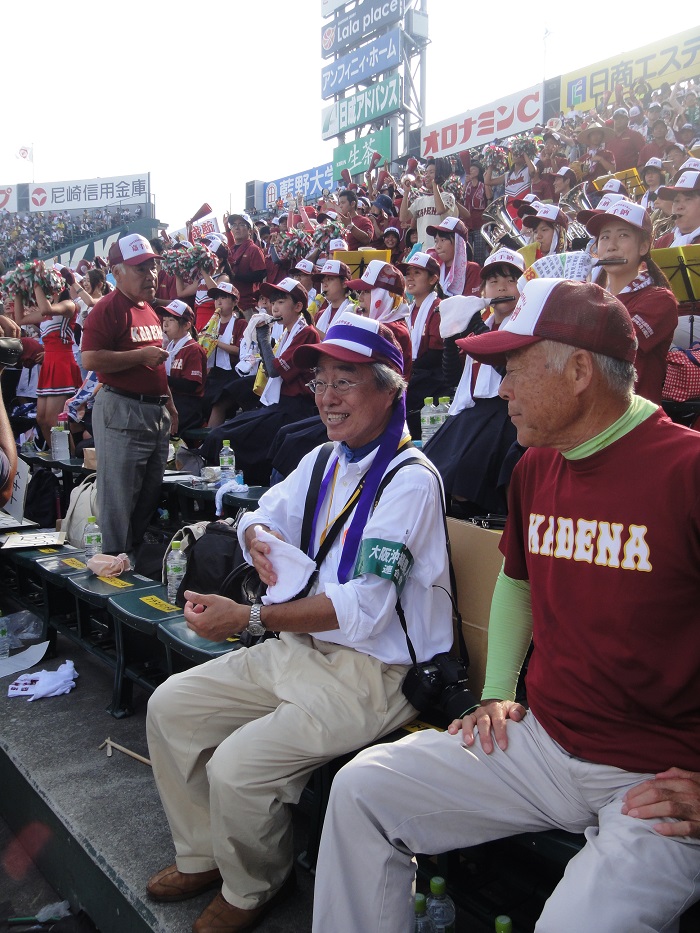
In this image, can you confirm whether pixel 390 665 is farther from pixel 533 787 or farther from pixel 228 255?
pixel 228 255

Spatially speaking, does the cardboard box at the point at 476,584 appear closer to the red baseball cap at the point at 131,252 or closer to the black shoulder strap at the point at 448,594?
the black shoulder strap at the point at 448,594

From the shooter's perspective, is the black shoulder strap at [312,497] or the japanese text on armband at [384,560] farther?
the black shoulder strap at [312,497]

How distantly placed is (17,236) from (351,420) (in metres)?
34.1

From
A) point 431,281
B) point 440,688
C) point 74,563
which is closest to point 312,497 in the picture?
point 440,688

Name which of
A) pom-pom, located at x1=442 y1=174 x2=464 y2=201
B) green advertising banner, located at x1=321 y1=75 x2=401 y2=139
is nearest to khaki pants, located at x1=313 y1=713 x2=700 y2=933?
pom-pom, located at x1=442 y1=174 x2=464 y2=201

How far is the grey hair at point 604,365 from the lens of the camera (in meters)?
1.72

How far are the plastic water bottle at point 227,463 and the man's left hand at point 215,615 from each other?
3624 mm

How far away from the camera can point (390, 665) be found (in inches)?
90.4

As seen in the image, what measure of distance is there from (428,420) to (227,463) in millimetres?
1787

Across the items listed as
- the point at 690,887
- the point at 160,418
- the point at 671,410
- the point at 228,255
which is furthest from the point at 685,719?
the point at 228,255

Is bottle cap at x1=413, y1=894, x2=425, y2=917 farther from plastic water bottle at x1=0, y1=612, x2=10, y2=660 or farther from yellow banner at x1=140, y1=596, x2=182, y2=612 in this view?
plastic water bottle at x1=0, y1=612, x2=10, y2=660

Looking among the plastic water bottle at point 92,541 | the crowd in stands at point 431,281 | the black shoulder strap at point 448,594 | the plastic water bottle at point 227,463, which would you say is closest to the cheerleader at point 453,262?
the crowd in stands at point 431,281

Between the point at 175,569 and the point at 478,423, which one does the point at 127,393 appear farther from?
the point at 478,423

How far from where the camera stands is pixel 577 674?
5.51 feet
